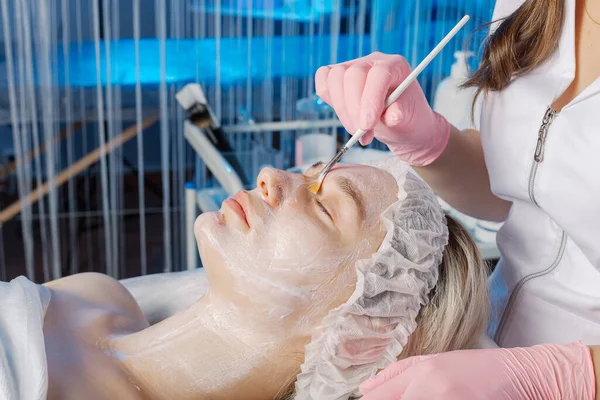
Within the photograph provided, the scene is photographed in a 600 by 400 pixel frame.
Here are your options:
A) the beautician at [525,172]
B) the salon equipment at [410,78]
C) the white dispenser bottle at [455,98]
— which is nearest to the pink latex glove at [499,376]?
the beautician at [525,172]

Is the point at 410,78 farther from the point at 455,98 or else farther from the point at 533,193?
the point at 455,98

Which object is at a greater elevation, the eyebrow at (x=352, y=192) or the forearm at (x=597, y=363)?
the eyebrow at (x=352, y=192)

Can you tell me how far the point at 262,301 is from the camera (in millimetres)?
1246

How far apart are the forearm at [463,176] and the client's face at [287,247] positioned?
0.27 m

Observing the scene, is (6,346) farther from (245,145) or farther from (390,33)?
(390,33)

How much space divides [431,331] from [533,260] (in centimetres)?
26

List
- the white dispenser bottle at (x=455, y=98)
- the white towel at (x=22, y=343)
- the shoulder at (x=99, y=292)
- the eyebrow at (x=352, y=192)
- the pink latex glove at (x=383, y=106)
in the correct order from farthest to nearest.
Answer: the white dispenser bottle at (x=455, y=98) → the shoulder at (x=99, y=292) → the eyebrow at (x=352, y=192) → the pink latex glove at (x=383, y=106) → the white towel at (x=22, y=343)

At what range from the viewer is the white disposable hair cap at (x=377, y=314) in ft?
4.03

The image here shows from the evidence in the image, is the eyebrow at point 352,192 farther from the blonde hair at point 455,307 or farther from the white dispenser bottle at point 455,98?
the white dispenser bottle at point 455,98

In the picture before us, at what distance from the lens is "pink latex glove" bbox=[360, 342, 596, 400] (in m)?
0.97

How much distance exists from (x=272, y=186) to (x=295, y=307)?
0.24m

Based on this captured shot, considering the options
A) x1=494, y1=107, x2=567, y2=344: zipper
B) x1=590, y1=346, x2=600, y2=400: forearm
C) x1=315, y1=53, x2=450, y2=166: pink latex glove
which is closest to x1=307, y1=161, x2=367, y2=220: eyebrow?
x1=315, y1=53, x2=450, y2=166: pink latex glove

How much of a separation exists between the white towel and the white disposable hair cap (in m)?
0.47

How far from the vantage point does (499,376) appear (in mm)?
1002
